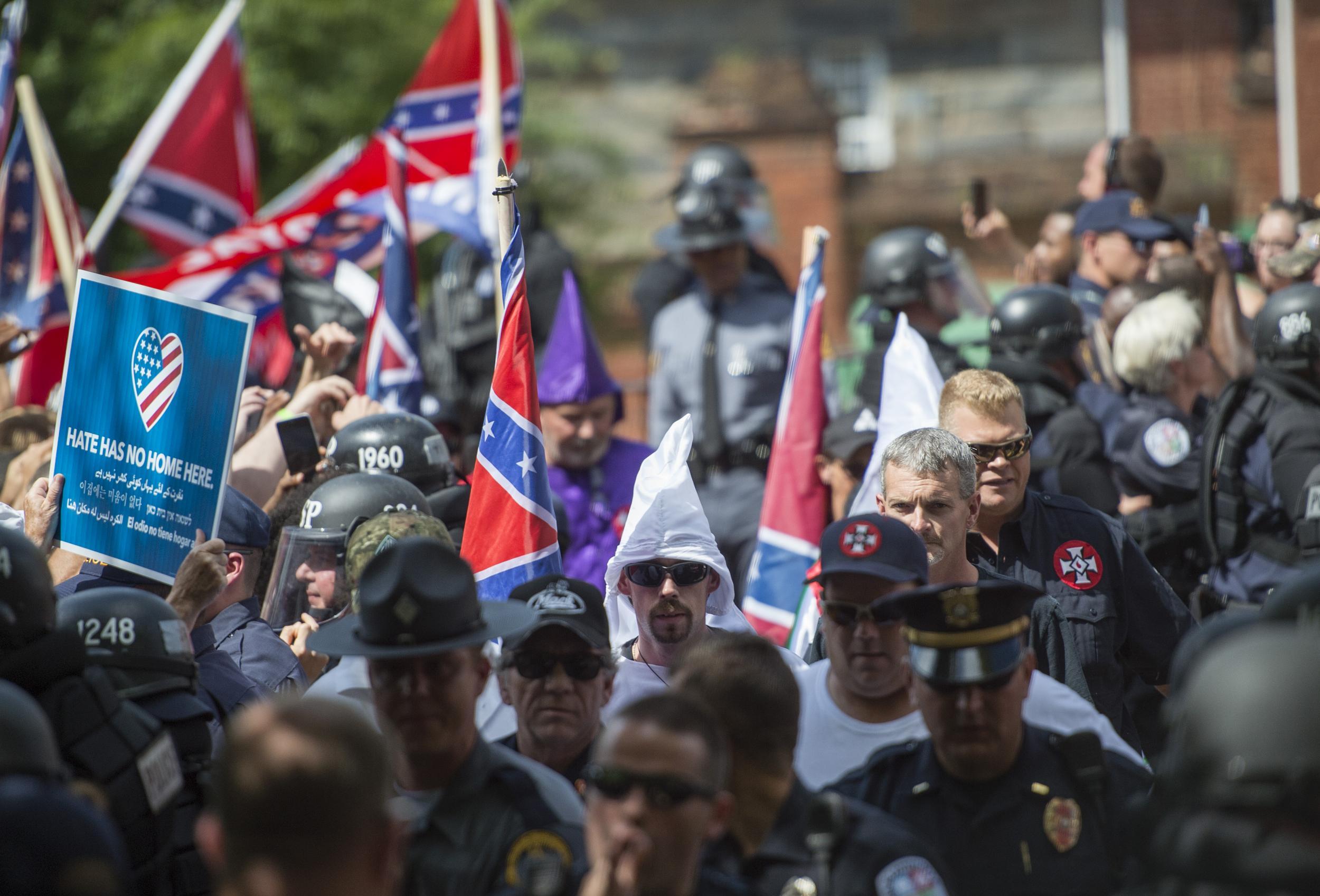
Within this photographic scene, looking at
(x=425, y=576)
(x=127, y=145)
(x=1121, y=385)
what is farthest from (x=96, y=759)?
(x=127, y=145)

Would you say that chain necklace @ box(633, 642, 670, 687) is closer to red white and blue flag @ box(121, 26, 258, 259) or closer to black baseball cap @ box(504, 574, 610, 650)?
black baseball cap @ box(504, 574, 610, 650)

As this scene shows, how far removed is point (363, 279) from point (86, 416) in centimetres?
519

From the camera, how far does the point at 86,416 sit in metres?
5.80

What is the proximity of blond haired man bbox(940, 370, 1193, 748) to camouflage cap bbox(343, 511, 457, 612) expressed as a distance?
1884 mm

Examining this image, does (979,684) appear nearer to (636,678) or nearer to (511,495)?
(636,678)

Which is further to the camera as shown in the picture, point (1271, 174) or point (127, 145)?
point (1271, 174)

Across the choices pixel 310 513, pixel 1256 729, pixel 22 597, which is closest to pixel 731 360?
pixel 310 513

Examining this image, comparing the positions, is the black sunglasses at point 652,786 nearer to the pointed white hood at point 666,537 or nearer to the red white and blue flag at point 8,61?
the pointed white hood at point 666,537

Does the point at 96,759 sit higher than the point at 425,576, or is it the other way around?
the point at 425,576

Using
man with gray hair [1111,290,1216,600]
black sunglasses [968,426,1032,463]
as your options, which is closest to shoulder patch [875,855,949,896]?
black sunglasses [968,426,1032,463]

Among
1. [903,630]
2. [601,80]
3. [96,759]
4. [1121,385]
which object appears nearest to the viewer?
[96,759]

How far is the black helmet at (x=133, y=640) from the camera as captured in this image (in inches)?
175

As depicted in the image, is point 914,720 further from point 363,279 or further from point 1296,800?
point 363,279

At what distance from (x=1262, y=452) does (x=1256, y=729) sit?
4.24 metres
